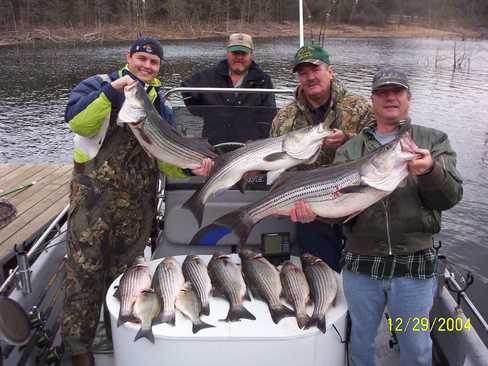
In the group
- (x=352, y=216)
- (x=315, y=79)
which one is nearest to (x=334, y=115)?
(x=315, y=79)

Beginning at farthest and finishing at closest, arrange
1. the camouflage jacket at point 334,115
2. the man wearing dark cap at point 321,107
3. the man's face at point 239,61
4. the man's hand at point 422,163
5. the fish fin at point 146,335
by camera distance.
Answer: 1. the man's face at point 239,61
2. the camouflage jacket at point 334,115
3. the man wearing dark cap at point 321,107
4. the fish fin at point 146,335
5. the man's hand at point 422,163

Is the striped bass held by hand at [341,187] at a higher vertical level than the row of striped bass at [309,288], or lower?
higher

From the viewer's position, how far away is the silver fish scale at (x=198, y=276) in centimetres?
314

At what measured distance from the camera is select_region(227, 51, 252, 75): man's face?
185 inches

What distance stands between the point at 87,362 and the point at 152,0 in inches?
2026

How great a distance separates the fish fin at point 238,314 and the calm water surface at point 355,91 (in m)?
5.41

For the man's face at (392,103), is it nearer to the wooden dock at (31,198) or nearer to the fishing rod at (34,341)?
the fishing rod at (34,341)

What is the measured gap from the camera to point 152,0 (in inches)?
1959

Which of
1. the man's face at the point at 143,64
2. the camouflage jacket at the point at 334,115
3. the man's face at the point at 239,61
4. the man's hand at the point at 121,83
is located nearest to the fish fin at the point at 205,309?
the camouflage jacket at the point at 334,115

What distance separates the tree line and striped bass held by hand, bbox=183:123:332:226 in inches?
1553

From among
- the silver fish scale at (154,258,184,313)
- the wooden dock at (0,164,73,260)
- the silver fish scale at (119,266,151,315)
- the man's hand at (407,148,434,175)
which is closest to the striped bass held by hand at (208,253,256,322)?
the silver fish scale at (154,258,184,313)

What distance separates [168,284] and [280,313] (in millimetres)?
811

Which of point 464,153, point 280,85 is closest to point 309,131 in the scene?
point 464,153
